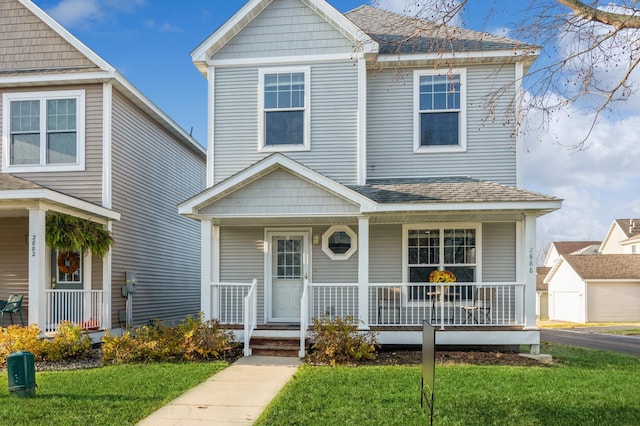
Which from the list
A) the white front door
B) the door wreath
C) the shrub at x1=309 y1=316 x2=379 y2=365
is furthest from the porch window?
the door wreath

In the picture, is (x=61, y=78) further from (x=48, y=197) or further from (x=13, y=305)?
(x=13, y=305)

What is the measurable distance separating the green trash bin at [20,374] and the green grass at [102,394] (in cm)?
13

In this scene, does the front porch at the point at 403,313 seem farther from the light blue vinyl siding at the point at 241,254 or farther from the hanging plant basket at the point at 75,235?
the hanging plant basket at the point at 75,235

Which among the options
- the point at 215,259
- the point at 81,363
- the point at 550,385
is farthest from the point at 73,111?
the point at 550,385

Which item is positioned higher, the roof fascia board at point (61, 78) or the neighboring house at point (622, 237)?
the roof fascia board at point (61, 78)

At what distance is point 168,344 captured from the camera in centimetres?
962

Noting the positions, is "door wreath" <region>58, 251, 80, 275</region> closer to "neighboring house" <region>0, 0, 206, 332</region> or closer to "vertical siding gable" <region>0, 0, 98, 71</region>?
A: "neighboring house" <region>0, 0, 206, 332</region>

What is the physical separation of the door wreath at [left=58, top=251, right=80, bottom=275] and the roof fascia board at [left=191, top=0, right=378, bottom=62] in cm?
524

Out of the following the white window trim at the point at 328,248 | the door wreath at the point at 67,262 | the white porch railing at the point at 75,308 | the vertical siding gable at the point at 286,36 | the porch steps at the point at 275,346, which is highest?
the vertical siding gable at the point at 286,36

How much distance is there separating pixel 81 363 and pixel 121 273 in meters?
3.69

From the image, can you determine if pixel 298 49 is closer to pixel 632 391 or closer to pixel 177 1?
pixel 177 1

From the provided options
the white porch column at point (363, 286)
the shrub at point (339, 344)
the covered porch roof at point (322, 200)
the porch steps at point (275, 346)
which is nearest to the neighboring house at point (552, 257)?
the covered porch roof at point (322, 200)

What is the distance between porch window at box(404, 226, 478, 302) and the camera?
39.0 ft

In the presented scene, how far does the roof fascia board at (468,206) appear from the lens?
10.2 metres
